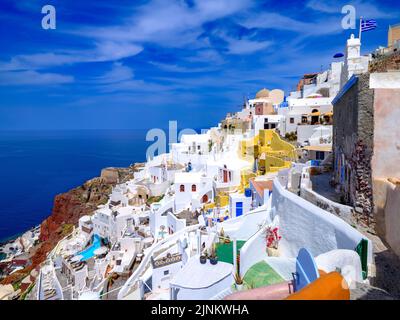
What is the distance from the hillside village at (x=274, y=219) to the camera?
5.68 meters

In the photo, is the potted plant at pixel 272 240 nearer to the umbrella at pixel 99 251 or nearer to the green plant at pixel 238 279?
the green plant at pixel 238 279

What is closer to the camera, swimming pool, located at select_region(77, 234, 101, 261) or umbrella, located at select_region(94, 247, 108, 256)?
umbrella, located at select_region(94, 247, 108, 256)

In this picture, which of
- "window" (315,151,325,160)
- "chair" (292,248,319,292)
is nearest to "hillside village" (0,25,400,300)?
"chair" (292,248,319,292)

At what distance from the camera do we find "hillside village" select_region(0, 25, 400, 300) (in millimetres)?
5680

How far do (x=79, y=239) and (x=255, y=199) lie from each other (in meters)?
20.3

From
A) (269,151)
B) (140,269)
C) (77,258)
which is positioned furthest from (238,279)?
(77,258)

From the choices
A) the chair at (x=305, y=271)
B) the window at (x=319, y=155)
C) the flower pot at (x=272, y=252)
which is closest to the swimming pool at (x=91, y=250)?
the flower pot at (x=272, y=252)

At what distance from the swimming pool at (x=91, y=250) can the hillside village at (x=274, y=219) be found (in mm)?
128

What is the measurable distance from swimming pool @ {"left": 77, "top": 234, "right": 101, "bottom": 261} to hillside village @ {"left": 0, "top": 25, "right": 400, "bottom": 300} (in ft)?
0.42

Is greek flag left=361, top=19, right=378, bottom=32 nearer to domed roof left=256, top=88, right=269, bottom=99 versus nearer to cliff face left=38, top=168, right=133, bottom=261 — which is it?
cliff face left=38, top=168, right=133, bottom=261

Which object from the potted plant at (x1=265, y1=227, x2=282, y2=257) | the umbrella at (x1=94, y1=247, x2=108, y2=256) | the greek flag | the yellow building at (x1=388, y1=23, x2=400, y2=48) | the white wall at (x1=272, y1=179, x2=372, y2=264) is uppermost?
the yellow building at (x1=388, y1=23, x2=400, y2=48)
